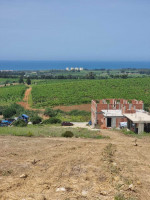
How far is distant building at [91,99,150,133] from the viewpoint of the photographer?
23.8 meters

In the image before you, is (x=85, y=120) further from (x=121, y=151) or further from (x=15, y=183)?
(x=15, y=183)

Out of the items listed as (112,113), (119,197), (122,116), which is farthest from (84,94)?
(119,197)

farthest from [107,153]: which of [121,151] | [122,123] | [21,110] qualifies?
[21,110]

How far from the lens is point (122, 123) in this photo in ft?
91.7

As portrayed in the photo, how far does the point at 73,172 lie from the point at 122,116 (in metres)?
18.9

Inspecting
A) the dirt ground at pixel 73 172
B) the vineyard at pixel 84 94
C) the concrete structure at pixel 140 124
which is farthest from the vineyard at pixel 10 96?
the dirt ground at pixel 73 172

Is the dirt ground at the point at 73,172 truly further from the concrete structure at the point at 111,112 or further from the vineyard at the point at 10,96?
the vineyard at the point at 10,96

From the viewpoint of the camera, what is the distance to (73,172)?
10.2m

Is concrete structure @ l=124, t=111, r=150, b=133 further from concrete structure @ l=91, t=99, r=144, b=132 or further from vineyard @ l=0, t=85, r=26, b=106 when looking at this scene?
vineyard @ l=0, t=85, r=26, b=106

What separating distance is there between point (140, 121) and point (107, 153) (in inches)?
435

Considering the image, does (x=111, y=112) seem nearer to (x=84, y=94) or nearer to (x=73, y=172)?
(x=73, y=172)

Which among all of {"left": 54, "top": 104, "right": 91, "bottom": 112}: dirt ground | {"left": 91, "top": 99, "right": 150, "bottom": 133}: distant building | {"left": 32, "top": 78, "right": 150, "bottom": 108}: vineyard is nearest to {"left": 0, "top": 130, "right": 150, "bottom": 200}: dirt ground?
{"left": 91, "top": 99, "right": 150, "bottom": 133}: distant building

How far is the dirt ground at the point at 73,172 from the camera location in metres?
8.33

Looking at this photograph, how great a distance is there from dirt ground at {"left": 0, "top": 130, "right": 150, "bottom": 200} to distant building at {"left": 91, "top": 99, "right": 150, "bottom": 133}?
8798 mm
